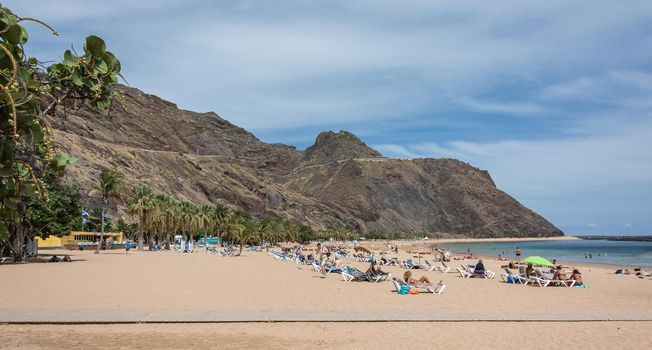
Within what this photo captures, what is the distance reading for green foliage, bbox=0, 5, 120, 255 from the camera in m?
3.60

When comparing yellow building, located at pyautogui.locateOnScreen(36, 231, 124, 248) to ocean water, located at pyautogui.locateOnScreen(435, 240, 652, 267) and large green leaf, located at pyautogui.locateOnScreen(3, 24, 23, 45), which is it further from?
large green leaf, located at pyautogui.locateOnScreen(3, 24, 23, 45)

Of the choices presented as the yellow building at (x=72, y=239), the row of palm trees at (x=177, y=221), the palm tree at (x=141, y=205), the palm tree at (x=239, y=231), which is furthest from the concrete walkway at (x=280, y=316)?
the yellow building at (x=72, y=239)

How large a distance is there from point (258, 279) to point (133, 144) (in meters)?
124

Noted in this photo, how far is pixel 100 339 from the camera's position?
10562 mm

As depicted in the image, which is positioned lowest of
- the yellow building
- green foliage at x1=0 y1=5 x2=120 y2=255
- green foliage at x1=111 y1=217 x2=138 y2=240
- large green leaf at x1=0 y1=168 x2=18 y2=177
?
the yellow building

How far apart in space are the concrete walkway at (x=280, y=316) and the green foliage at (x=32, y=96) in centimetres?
875

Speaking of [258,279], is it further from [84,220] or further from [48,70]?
[84,220]

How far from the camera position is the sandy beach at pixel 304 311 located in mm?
11195

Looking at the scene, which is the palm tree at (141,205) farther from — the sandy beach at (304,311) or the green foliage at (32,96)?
the green foliage at (32,96)

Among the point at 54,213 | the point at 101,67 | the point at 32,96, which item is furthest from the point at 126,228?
the point at 32,96

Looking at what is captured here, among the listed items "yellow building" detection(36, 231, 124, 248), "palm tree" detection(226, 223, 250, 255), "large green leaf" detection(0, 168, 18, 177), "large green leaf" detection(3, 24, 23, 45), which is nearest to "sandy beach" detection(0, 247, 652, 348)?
"large green leaf" detection(0, 168, 18, 177)

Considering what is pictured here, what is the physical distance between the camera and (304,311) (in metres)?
14.5

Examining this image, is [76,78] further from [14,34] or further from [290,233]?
[290,233]

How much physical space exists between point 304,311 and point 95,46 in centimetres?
1125
